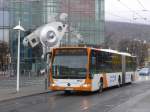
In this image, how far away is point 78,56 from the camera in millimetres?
25781

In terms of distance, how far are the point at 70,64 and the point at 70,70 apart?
0.35 meters

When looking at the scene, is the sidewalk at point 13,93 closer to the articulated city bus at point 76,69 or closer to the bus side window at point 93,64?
the articulated city bus at point 76,69

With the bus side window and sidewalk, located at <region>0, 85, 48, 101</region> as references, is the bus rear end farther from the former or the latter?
sidewalk, located at <region>0, 85, 48, 101</region>

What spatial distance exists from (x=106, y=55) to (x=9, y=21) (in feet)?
150

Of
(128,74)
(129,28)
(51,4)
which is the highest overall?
(51,4)

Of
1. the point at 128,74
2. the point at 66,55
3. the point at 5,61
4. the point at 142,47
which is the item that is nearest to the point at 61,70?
the point at 66,55

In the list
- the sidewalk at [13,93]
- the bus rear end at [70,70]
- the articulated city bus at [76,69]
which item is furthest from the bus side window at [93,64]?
the sidewalk at [13,93]

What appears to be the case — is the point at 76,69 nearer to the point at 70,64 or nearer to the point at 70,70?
the point at 70,70

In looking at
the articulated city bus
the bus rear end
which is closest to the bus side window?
the articulated city bus

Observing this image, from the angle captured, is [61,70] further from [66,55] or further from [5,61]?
[5,61]

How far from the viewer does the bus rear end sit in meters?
25.3

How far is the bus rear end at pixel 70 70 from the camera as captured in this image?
2530 cm

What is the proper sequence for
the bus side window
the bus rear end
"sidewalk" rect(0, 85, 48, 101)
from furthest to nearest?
the bus side window → the bus rear end → "sidewalk" rect(0, 85, 48, 101)

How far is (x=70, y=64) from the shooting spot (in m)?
25.6
